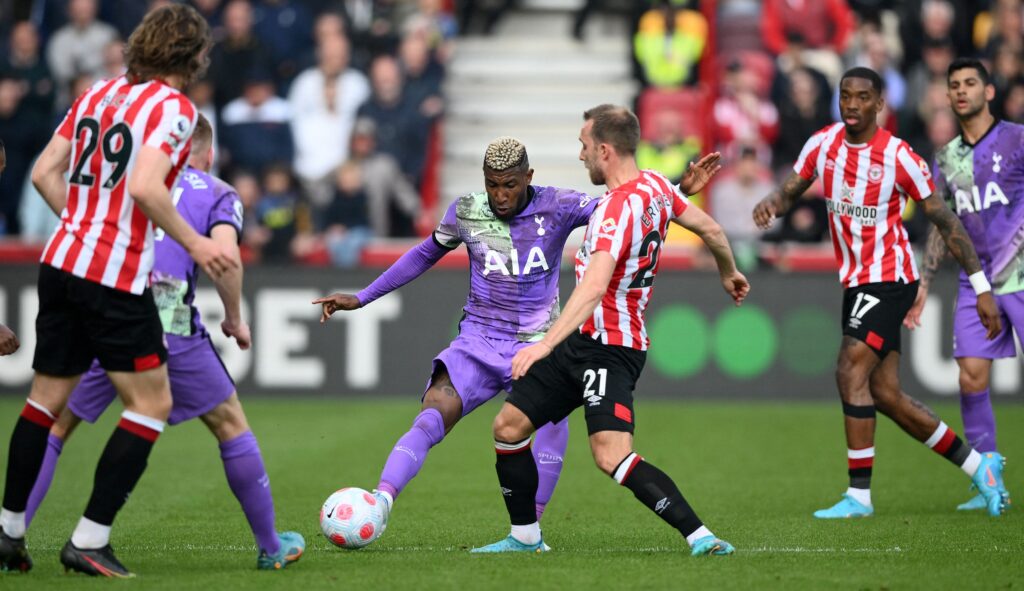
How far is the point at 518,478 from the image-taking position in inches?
278

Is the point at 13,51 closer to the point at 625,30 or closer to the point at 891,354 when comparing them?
the point at 625,30

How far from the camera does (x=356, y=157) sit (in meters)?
17.1

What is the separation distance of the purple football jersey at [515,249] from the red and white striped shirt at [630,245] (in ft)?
2.09

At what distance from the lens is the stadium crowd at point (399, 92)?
16750 mm

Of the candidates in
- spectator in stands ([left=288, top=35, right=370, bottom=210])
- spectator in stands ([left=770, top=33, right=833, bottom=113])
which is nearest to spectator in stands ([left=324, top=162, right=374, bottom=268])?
spectator in stands ([left=288, top=35, right=370, bottom=210])

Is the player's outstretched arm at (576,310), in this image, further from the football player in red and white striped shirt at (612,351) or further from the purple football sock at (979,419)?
the purple football sock at (979,419)

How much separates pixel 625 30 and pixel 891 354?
12.3m

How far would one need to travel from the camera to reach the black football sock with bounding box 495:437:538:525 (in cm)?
705

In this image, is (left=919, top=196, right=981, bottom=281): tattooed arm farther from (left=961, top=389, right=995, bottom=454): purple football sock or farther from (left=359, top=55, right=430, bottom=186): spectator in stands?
(left=359, top=55, right=430, bottom=186): spectator in stands

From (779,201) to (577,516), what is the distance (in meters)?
2.17

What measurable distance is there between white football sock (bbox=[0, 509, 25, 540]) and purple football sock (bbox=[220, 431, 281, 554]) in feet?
2.87

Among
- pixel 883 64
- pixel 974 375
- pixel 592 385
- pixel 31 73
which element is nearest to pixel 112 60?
pixel 31 73

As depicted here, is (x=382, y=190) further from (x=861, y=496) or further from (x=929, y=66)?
(x=861, y=496)

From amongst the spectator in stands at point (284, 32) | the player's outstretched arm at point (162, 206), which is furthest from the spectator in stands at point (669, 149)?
the player's outstretched arm at point (162, 206)
